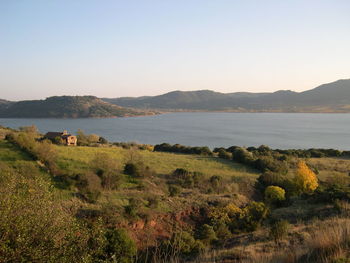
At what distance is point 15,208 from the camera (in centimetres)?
598

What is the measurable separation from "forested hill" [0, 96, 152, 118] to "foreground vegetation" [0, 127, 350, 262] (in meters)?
147

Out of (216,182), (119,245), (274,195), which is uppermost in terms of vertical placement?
(119,245)

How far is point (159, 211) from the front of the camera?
63.1ft

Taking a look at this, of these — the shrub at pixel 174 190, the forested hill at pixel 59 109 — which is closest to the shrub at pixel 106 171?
the shrub at pixel 174 190

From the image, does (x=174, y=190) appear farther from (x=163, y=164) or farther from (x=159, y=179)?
(x=163, y=164)

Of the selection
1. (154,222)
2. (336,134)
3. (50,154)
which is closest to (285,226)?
(154,222)

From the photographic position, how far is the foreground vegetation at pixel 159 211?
561cm

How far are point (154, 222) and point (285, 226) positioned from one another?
928 cm

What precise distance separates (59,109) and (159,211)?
169m

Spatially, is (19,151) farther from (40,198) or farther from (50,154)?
(40,198)

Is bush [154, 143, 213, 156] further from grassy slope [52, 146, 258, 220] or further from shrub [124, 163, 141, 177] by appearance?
shrub [124, 163, 141, 177]

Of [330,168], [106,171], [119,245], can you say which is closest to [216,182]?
[106,171]

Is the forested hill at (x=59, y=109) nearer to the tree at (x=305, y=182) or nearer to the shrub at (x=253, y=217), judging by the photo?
the tree at (x=305, y=182)

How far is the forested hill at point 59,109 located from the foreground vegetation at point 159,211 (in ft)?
482
